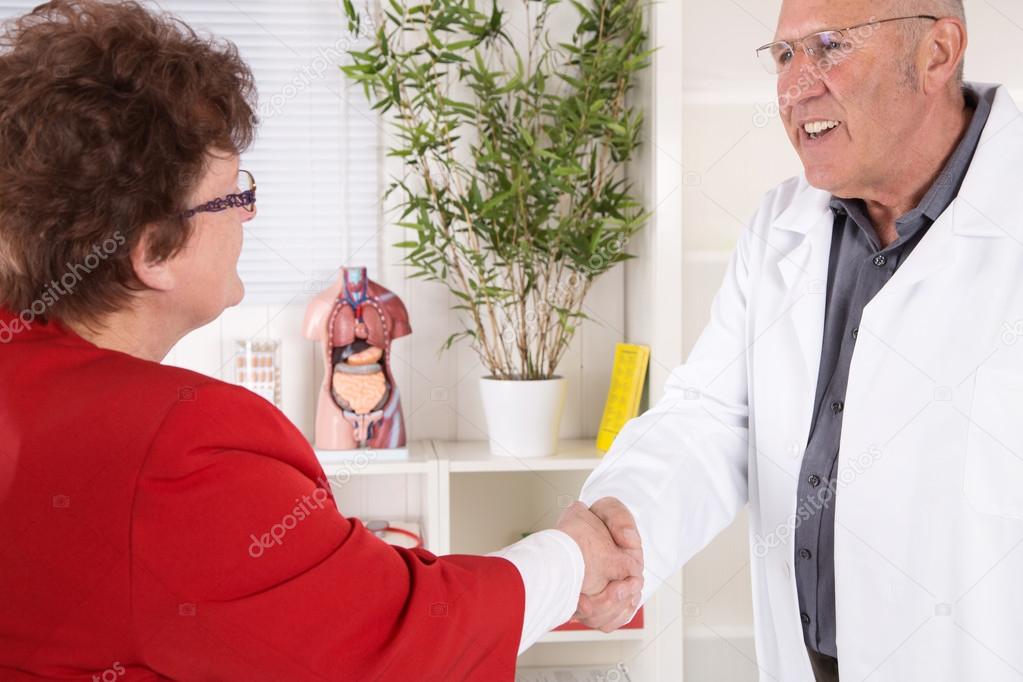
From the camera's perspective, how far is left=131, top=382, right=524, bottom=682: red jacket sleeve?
914mm

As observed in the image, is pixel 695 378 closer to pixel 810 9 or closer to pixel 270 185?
pixel 810 9

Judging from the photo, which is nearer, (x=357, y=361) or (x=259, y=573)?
(x=259, y=573)

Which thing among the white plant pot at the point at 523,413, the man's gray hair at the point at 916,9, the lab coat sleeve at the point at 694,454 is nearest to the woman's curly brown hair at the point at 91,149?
the lab coat sleeve at the point at 694,454

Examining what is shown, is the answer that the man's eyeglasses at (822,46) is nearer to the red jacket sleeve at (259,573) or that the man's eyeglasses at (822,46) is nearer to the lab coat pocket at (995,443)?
the lab coat pocket at (995,443)

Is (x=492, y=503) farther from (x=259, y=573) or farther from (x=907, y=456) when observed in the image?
(x=259, y=573)

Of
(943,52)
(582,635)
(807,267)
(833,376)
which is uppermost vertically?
(943,52)

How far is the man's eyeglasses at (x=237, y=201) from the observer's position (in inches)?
42.5

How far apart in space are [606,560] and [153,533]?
799 mm

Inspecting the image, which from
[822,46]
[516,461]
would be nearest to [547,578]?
[822,46]

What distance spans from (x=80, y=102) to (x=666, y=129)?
4.99 ft

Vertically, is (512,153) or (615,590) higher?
(512,153)

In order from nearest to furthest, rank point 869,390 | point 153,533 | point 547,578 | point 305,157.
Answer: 1. point 153,533
2. point 547,578
3. point 869,390
4. point 305,157

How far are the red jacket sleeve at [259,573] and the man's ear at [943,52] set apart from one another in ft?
3.51

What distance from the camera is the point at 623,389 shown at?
2457 millimetres
